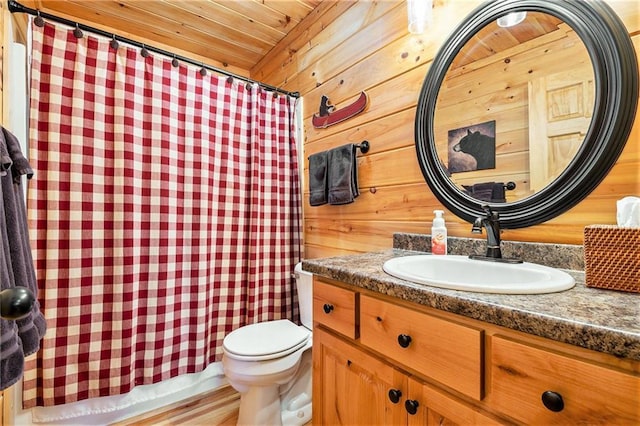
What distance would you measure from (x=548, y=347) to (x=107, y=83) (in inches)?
75.8

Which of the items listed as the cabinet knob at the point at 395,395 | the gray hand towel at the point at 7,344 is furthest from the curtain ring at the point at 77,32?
the cabinet knob at the point at 395,395

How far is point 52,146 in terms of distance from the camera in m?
1.29

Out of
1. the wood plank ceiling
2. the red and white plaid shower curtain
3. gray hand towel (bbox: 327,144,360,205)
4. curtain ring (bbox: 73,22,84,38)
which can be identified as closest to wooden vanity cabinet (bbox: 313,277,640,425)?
gray hand towel (bbox: 327,144,360,205)

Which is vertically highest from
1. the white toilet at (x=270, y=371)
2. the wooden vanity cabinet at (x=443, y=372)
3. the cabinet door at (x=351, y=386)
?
the wooden vanity cabinet at (x=443, y=372)

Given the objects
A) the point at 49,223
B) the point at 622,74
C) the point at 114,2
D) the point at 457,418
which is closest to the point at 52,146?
the point at 49,223

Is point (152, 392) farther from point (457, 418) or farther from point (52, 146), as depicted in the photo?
point (457, 418)

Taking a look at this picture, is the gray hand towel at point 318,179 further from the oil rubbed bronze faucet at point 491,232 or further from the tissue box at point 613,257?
the tissue box at point 613,257

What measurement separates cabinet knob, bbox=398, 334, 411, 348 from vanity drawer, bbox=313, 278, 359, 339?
17 centimetres

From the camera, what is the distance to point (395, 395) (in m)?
0.74

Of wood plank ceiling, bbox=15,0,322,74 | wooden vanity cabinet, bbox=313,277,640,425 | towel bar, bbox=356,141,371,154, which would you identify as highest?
wood plank ceiling, bbox=15,0,322,74

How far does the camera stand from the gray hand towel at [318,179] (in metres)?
1.67

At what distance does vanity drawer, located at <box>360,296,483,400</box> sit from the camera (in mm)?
589

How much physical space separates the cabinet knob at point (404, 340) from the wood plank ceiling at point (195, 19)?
1.96 meters

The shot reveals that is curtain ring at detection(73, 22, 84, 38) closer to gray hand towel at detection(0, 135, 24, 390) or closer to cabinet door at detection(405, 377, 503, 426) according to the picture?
gray hand towel at detection(0, 135, 24, 390)
